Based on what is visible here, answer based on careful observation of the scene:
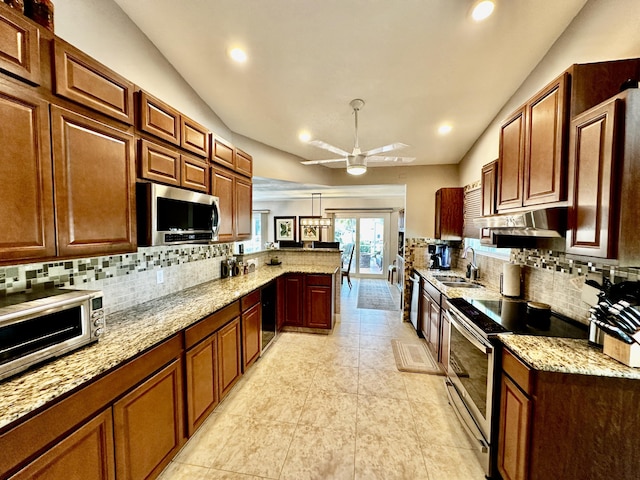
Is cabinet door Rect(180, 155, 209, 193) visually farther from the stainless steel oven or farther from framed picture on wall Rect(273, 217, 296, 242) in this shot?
framed picture on wall Rect(273, 217, 296, 242)

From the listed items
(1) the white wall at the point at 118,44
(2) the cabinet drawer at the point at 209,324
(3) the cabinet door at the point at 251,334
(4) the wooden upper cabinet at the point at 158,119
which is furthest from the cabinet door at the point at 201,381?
(1) the white wall at the point at 118,44

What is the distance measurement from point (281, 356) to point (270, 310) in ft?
1.92

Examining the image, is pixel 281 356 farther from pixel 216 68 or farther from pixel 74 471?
pixel 216 68

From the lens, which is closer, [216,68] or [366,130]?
[216,68]

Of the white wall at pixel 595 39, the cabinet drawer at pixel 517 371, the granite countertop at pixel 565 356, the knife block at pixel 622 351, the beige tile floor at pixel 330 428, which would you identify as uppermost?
the white wall at pixel 595 39

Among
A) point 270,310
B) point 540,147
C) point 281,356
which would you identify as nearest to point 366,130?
point 540,147

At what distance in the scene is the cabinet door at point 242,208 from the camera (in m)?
2.90

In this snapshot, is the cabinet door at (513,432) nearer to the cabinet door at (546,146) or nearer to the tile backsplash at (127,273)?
the cabinet door at (546,146)

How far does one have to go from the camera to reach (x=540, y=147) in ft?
5.52

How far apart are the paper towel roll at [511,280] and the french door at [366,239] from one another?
5.57 meters

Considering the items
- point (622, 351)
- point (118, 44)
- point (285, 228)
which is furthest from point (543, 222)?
point (285, 228)

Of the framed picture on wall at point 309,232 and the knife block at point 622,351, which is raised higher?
the framed picture on wall at point 309,232

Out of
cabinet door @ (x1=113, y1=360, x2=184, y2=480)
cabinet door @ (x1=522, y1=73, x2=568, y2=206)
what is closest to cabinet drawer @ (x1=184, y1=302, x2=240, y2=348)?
cabinet door @ (x1=113, y1=360, x2=184, y2=480)

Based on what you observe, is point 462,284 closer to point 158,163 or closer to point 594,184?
point 594,184
